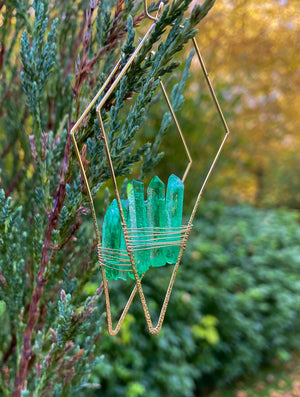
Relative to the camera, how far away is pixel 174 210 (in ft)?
3.02

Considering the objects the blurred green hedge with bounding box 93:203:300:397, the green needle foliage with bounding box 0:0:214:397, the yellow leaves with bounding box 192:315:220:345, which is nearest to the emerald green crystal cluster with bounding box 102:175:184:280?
the green needle foliage with bounding box 0:0:214:397

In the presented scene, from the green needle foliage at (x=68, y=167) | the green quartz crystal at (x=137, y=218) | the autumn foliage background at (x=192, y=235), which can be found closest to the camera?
the green quartz crystal at (x=137, y=218)

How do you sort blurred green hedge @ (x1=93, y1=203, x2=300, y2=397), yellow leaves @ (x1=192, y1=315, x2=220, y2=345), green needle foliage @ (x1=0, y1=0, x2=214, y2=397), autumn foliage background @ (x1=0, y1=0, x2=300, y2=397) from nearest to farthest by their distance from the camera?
green needle foliage @ (x1=0, y1=0, x2=214, y2=397)
autumn foliage background @ (x1=0, y1=0, x2=300, y2=397)
blurred green hedge @ (x1=93, y1=203, x2=300, y2=397)
yellow leaves @ (x1=192, y1=315, x2=220, y2=345)

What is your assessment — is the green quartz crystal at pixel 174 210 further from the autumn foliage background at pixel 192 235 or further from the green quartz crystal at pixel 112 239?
the autumn foliage background at pixel 192 235

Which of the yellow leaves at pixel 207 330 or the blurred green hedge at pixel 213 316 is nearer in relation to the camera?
the blurred green hedge at pixel 213 316

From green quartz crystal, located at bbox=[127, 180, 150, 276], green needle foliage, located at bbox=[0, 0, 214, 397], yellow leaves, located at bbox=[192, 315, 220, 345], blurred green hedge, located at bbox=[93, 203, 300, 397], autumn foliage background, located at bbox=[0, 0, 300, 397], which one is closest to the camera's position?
green quartz crystal, located at bbox=[127, 180, 150, 276]

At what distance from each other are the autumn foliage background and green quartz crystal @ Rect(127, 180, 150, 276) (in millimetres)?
210

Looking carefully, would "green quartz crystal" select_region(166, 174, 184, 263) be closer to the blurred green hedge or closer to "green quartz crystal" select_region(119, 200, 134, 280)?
"green quartz crystal" select_region(119, 200, 134, 280)

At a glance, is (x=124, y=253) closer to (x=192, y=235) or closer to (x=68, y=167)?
(x=68, y=167)

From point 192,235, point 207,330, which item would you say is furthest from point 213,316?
point 192,235

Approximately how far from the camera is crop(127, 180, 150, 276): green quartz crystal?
2.81ft

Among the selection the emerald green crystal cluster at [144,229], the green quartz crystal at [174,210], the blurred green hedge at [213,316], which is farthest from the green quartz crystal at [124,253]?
the blurred green hedge at [213,316]

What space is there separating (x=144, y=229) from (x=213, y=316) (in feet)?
10.9

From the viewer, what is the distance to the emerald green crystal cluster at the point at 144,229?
863 mm
